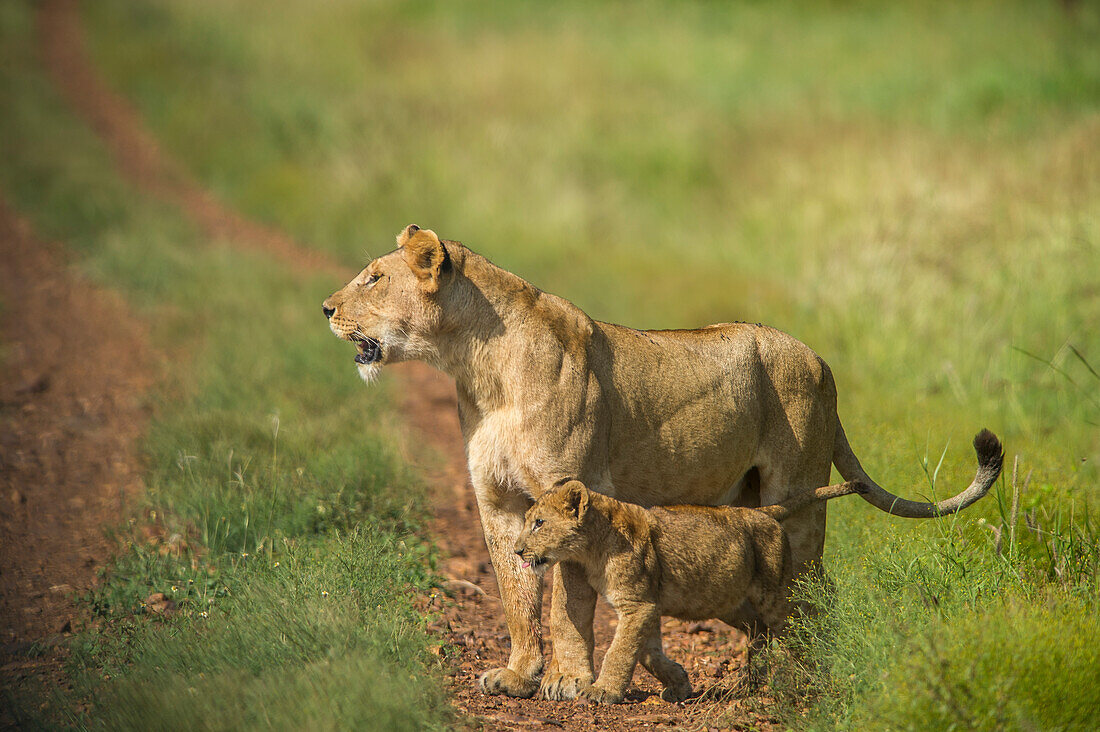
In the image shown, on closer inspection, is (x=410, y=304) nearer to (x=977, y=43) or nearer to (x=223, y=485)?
(x=223, y=485)

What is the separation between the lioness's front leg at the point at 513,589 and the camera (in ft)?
17.0

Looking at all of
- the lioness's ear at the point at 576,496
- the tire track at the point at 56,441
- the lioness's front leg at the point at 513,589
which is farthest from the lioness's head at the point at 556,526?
the tire track at the point at 56,441

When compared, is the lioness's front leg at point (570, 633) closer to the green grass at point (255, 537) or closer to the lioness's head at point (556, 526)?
the lioness's head at point (556, 526)

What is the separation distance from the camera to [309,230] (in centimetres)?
1638

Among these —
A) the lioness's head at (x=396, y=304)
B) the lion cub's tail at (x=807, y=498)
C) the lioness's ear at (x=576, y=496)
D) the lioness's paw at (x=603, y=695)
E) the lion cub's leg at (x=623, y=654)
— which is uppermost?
the lioness's head at (x=396, y=304)

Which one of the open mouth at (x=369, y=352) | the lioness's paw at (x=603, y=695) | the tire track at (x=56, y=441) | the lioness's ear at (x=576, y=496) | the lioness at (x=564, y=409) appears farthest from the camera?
the tire track at (x=56, y=441)

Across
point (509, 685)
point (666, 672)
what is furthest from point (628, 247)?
point (509, 685)

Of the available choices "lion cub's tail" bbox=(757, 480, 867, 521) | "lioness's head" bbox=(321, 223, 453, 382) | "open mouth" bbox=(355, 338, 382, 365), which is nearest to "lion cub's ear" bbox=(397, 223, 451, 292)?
"lioness's head" bbox=(321, 223, 453, 382)

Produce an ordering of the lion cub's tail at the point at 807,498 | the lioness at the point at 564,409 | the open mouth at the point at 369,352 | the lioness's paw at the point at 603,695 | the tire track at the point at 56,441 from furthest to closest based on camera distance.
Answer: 1. the tire track at the point at 56,441
2. the lion cub's tail at the point at 807,498
3. the open mouth at the point at 369,352
4. the lioness at the point at 564,409
5. the lioness's paw at the point at 603,695

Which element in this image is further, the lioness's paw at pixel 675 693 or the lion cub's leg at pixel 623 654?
the lioness's paw at pixel 675 693

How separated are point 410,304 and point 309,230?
1168 cm

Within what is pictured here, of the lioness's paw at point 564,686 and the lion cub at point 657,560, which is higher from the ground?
the lion cub at point 657,560

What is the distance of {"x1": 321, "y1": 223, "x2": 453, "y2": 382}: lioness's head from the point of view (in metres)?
5.14

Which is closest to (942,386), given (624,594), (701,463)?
(701,463)
